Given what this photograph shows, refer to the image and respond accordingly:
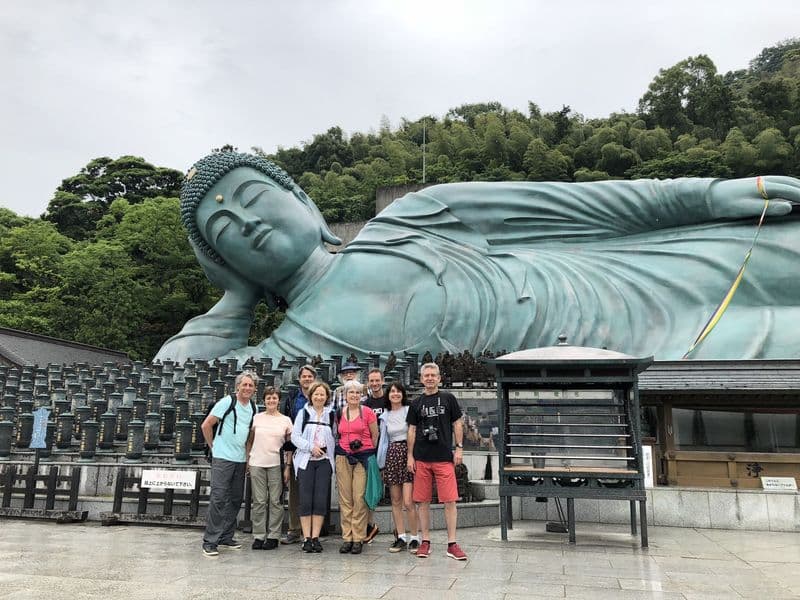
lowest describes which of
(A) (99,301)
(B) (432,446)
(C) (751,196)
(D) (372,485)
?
(D) (372,485)

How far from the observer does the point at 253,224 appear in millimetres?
10922

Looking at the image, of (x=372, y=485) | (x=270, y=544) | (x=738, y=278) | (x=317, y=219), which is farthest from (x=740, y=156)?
(x=270, y=544)

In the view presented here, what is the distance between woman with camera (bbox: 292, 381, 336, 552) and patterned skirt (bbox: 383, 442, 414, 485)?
0.42 meters

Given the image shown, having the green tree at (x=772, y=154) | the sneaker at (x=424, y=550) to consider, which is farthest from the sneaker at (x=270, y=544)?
the green tree at (x=772, y=154)

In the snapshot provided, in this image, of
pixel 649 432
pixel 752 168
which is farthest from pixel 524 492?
pixel 752 168

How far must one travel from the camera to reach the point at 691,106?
3966cm

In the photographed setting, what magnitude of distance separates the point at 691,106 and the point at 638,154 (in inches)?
320

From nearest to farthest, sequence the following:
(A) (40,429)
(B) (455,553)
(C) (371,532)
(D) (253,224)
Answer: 1. (B) (455,553)
2. (C) (371,532)
3. (A) (40,429)
4. (D) (253,224)

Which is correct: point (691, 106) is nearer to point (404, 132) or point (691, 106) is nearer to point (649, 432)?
point (404, 132)

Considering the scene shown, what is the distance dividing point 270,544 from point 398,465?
1072mm

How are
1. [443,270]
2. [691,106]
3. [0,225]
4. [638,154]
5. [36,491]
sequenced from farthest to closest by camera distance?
[691,106]
[638,154]
[0,225]
[443,270]
[36,491]

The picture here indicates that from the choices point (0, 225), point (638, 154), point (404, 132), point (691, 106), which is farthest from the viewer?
point (404, 132)

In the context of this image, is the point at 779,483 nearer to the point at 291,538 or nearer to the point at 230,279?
the point at 291,538

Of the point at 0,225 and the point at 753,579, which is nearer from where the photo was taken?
the point at 753,579
